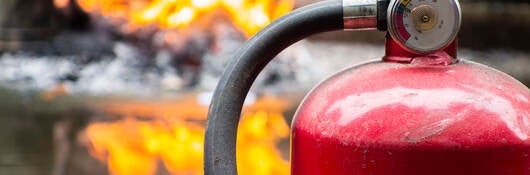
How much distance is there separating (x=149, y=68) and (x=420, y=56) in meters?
3.55

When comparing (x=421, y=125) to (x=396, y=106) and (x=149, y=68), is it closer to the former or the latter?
(x=396, y=106)

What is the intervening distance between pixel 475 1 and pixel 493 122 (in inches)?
169

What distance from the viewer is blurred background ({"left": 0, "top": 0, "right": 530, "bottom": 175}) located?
3.39m

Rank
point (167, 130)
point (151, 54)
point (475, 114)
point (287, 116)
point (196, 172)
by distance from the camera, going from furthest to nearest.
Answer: point (151, 54) → point (287, 116) → point (167, 130) → point (196, 172) → point (475, 114)

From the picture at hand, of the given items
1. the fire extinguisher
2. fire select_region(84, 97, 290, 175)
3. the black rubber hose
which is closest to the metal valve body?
the fire extinguisher

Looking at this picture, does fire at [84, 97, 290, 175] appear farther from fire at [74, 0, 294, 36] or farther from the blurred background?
fire at [74, 0, 294, 36]

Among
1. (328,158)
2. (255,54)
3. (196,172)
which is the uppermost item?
(255,54)

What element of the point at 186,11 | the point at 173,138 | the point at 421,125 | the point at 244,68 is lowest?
the point at 173,138

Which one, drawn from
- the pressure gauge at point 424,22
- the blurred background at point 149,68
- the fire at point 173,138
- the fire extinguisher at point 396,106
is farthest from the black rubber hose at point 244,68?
the blurred background at point 149,68

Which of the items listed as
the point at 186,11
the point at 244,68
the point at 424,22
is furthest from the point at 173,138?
the point at 424,22

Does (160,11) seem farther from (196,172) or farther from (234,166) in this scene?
(234,166)

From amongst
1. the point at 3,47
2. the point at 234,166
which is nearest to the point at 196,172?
→ the point at 234,166

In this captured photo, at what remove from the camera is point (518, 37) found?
17.9 ft

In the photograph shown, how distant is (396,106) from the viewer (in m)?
1.36
